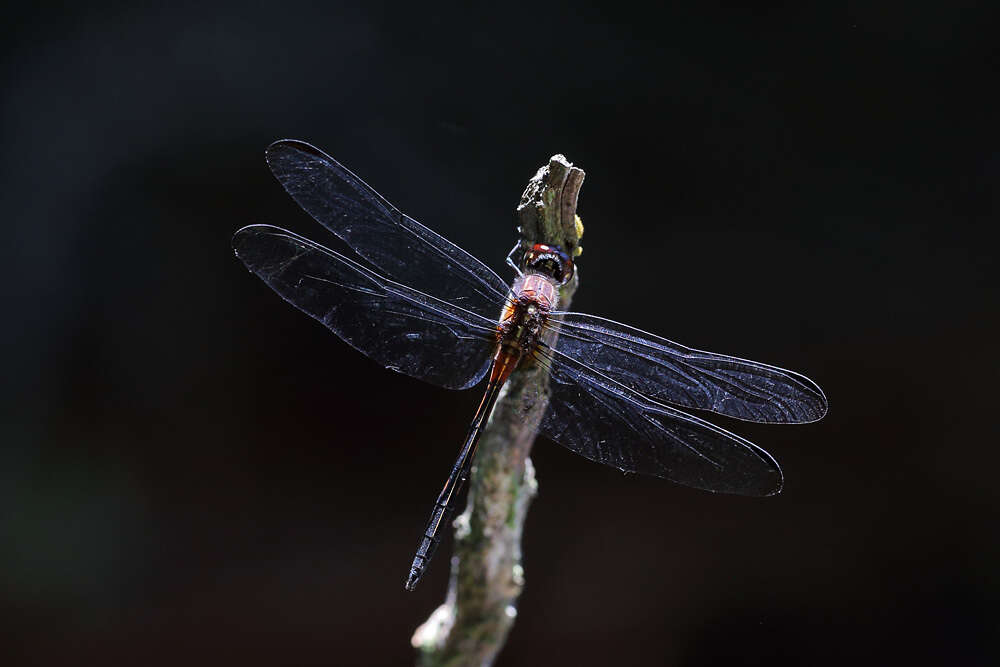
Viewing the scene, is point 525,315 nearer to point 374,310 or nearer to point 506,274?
point 374,310

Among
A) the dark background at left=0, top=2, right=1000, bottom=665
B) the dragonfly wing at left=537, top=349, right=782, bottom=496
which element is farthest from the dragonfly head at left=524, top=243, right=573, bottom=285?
the dark background at left=0, top=2, right=1000, bottom=665

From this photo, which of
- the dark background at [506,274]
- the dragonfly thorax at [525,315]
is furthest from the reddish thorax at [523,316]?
the dark background at [506,274]

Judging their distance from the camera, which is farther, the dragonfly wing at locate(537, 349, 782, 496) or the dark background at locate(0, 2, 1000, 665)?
the dark background at locate(0, 2, 1000, 665)

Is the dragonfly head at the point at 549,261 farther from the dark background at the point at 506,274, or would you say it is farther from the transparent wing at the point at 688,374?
the dark background at the point at 506,274

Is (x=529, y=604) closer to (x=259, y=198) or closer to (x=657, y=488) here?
(x=657, y=488)

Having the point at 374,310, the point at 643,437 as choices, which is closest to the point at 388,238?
the point at 374,310

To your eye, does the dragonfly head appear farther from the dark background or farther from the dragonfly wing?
the dark background

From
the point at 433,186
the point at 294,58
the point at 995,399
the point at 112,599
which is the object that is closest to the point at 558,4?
the point at 433,186
